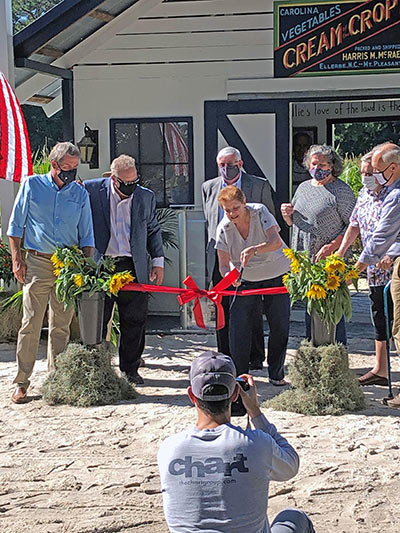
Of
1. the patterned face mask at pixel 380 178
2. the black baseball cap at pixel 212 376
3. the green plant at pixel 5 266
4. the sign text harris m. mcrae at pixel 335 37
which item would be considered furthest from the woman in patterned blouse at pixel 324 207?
the black baseball cap at pixel 212 376

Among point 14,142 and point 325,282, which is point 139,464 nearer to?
point 325,282

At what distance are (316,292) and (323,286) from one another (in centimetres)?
8

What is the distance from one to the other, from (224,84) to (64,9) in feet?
7.01

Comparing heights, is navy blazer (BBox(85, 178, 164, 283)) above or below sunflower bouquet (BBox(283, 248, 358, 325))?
above

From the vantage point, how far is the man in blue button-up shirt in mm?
6656

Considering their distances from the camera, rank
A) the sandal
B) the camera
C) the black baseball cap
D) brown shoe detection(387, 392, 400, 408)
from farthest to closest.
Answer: the sandal
brown shoe detection(387, 392, 400, 408)
the camera
the black baseball cap

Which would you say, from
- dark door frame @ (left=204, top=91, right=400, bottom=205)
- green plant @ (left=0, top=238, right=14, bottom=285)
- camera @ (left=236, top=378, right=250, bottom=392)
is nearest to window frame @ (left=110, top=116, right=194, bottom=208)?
dark door frame @ (left=204, top=91, right=400, bottom=205)

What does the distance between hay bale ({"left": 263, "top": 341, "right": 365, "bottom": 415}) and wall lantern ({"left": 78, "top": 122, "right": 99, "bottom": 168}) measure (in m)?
5.55

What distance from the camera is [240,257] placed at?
6559 mm

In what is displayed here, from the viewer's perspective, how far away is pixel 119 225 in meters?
7.13

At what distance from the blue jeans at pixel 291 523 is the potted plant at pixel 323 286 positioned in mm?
3000

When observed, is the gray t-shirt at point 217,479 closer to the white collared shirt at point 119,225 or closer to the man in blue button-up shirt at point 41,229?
the man in blue button-up shirt at point 41,229

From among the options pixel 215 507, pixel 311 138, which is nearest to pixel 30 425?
pixel 215 507

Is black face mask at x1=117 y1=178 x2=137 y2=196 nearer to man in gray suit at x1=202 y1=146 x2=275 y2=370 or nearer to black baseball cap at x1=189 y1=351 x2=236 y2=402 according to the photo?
man in gray suit at x1=202 y1=146 x2=275 y2=370
